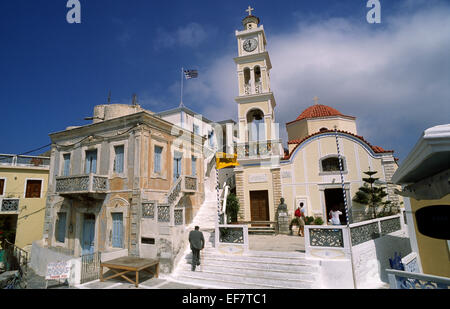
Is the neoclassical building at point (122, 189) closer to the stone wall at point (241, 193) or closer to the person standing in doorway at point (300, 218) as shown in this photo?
the stone wall at point (241, 193)

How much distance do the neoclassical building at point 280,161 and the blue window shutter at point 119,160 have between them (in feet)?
24.2

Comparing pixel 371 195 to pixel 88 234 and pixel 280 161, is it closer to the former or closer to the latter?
pixel 280 161

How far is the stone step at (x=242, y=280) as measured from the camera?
313 inches

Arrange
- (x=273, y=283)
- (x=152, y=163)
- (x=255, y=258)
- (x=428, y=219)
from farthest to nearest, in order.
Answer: (x=152, y=163), (x=255, y=258), (x=273, y=283), (x=428, y=219)

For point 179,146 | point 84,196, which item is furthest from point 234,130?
point 84,196

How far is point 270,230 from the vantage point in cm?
1446

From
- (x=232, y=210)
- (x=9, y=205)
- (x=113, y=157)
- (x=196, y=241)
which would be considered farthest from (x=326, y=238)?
(x=9, y=205)

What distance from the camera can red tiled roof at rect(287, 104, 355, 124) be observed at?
2088cm

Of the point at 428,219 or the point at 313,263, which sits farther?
the point at 313,263

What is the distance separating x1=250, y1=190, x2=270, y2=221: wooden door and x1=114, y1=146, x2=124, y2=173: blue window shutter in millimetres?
8355

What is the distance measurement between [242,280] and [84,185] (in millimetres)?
9909

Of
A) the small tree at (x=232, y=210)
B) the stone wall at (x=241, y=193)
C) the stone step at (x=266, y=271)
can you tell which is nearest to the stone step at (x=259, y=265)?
the stone step at (x=266, y=271)

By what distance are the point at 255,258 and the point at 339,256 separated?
3055 mm
